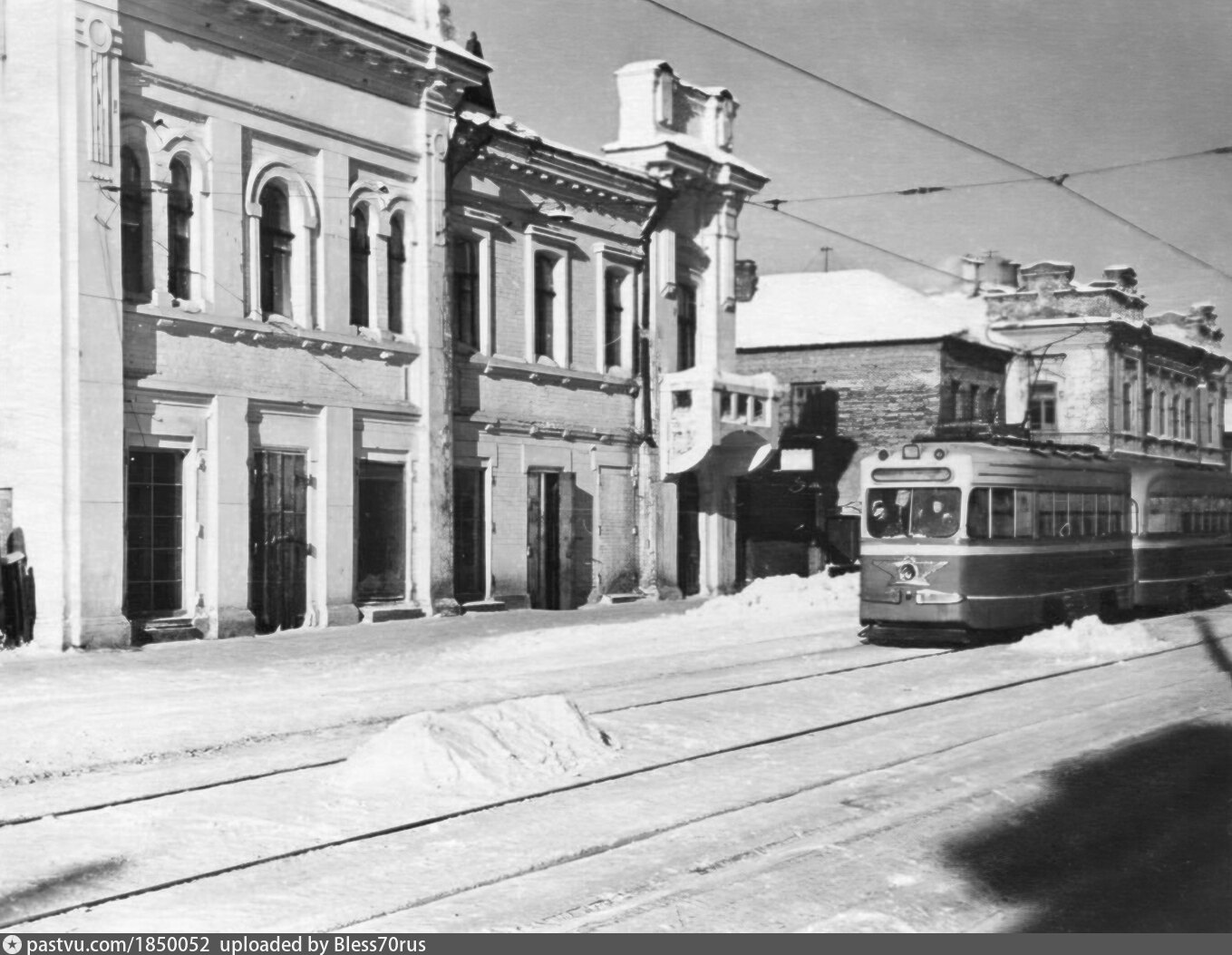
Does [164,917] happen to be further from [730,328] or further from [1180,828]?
[730,328]

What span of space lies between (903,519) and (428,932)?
15336 millimetres

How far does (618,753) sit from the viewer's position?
484 inches

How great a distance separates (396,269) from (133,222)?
218 inches

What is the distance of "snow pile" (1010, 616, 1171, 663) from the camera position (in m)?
20.7

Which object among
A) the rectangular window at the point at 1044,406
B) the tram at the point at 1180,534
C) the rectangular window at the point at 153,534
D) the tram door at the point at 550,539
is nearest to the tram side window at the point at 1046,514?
the tram at the point at 1180,534

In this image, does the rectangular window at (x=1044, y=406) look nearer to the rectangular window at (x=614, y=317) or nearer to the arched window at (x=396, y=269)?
the rectangular window at (x=614, y=317)

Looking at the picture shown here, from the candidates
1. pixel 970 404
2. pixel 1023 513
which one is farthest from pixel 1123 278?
pixel 1023 513

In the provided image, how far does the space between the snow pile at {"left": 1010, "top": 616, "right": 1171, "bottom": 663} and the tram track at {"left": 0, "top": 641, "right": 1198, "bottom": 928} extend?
3140mm

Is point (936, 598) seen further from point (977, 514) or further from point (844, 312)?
point (844, 312)

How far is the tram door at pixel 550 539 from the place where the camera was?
2916 cm

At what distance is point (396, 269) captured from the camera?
25.9 metres

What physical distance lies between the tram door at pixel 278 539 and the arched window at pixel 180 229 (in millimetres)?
2677

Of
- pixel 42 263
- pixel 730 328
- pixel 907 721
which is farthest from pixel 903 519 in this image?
pixel 730 328
